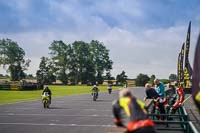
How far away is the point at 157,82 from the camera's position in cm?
1722

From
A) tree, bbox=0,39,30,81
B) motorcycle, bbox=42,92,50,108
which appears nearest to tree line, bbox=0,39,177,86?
tree, bbox=0,39,30,81

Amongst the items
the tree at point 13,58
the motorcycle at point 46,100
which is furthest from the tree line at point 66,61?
the motorcycle at point 46,100

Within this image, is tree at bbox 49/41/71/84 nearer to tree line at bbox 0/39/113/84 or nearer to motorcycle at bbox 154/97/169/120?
tree line at bbox 0/39/113/84

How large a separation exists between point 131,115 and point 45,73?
161384mm

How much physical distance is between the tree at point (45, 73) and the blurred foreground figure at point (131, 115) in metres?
147

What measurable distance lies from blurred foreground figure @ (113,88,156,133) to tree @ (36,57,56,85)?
147m

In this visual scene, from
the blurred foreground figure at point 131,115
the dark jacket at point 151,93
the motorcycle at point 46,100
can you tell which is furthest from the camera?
the motorcycle at point 46,100

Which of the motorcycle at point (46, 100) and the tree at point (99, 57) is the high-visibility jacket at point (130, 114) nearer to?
the motorcycle at point (46, 100)

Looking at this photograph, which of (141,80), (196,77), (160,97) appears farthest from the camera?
(141,80)

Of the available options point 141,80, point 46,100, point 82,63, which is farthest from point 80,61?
point 46,100

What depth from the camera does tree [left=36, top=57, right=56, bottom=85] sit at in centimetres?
15725

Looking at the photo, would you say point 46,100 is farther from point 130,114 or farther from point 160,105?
point 130,114

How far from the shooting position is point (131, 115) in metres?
5.53

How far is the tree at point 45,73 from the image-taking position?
15725 cm
